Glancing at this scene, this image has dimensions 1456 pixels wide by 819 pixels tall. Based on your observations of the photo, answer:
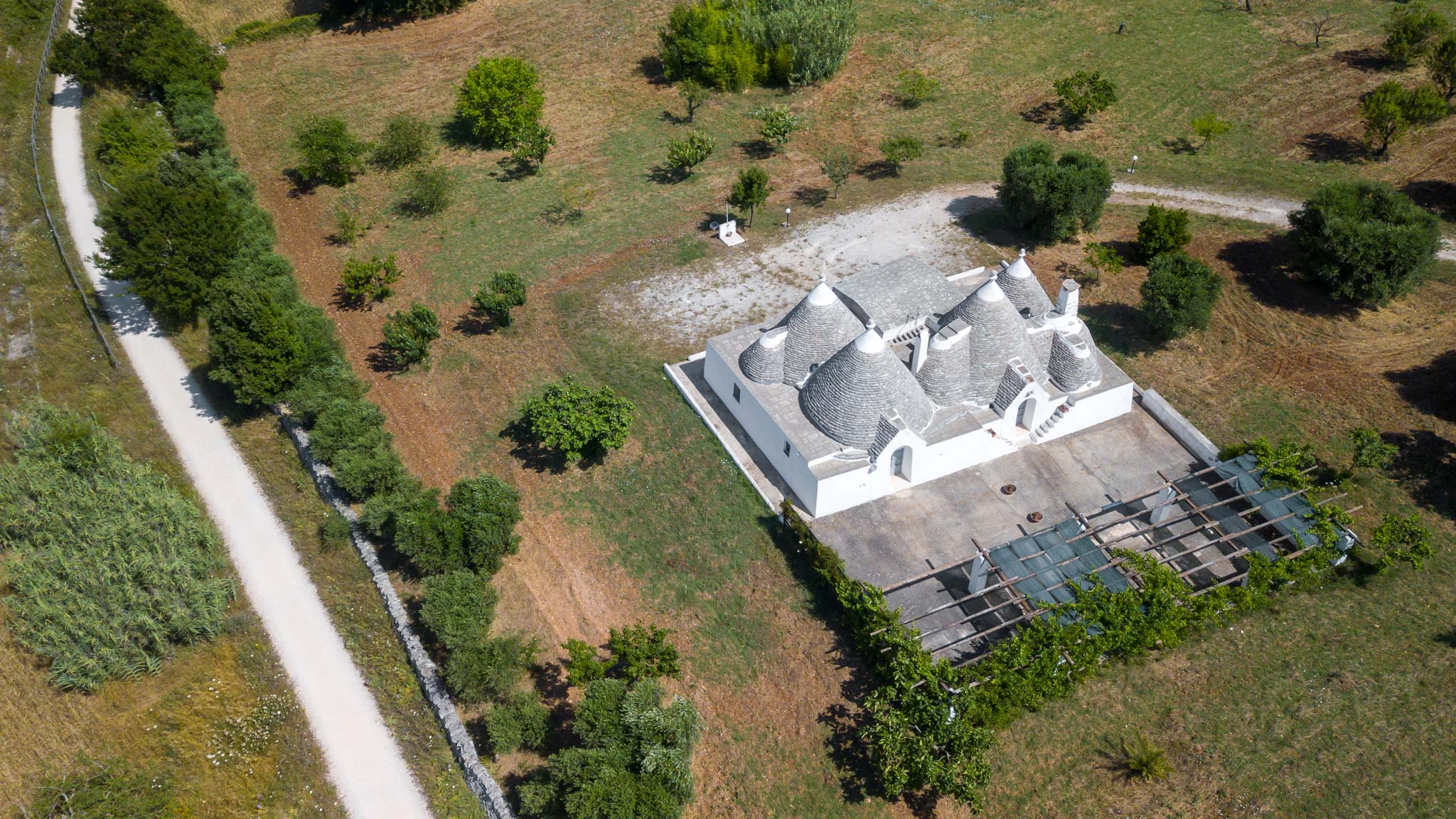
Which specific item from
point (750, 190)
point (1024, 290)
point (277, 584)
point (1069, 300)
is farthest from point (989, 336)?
point (277, 584)

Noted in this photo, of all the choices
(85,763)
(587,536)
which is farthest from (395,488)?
(85,763)

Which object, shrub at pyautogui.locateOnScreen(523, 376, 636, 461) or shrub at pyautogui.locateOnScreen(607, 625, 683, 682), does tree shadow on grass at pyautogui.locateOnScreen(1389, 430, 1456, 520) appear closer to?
shrub at pyautogui.locateOnScreen(607, 625, 683, 682)

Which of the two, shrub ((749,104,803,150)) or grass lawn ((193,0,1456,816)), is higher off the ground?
shrub ((749,104,803,150))

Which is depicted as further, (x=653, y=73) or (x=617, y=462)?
(x=653, y=73)

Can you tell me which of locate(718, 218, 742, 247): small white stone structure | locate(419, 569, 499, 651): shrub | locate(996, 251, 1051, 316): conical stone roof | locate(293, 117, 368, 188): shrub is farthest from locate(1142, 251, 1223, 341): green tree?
locate(293, 117, 368, 188): shrub

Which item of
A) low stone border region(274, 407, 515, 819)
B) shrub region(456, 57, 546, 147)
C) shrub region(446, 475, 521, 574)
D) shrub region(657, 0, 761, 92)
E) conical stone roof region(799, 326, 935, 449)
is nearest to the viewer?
low stone border region(274, 407, 515, 819)

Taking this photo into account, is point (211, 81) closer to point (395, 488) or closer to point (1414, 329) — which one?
point (395, 488)
